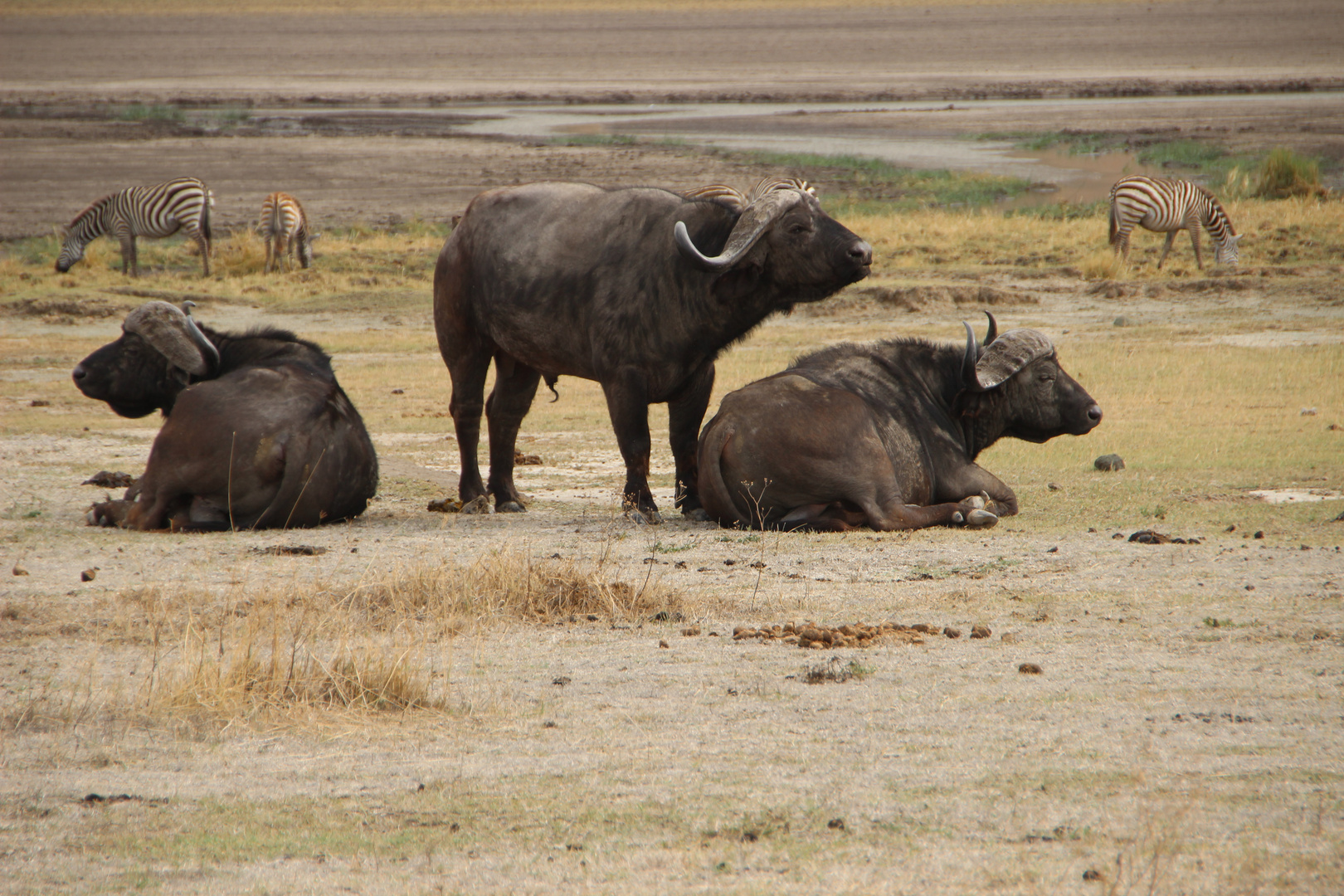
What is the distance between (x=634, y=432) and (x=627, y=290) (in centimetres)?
89

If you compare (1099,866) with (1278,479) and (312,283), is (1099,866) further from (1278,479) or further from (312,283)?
(312,283)

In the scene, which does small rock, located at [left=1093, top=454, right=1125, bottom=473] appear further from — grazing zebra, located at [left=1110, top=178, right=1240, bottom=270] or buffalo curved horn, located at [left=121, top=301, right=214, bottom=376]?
grazing zebra, located at [left=1110, top=178, right=1240, bottom=270]

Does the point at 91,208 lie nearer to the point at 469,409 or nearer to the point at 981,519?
the point at 469,409

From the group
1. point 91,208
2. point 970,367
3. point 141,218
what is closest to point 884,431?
point 970,367

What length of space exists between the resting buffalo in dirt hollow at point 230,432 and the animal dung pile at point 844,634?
12.0 ft

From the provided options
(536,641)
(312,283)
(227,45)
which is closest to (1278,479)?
(536,641)

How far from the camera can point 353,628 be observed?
6293 mm

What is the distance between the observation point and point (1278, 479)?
9.97 meters

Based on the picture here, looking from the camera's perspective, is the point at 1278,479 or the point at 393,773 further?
the point at 1278,479

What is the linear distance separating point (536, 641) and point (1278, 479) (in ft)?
19.7

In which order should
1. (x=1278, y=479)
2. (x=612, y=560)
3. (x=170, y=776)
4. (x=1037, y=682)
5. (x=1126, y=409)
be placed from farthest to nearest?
1. (x=1126, y=409)
2. (x=1278, y=479)
3. (x=612, y=560)
4. (x=1037, y=682)
5. (x=170, y=776)

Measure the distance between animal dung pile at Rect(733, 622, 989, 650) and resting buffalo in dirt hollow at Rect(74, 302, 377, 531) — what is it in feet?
12.0

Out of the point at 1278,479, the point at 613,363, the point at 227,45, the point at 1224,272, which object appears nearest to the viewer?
the point at 613,363

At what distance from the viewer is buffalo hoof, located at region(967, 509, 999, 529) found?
340 inches
